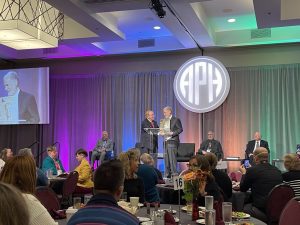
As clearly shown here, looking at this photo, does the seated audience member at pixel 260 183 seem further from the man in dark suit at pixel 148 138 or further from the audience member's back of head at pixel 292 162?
the man in dark suit at pixel 148 138

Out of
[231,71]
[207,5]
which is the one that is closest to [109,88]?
[231,71]

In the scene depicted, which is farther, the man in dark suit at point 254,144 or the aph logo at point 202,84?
the aph logo at point 202,84

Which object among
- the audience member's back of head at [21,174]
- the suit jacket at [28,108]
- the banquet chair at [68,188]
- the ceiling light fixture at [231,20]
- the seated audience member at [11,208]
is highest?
the ceiling light fixture at [231,20]

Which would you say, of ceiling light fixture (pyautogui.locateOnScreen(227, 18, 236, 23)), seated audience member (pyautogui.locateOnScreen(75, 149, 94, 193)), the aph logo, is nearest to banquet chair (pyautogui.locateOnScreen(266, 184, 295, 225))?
seated audience member (pyautogui.locateOnScreen(75, 149, 94, 193))

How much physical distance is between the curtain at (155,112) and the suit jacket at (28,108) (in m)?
1.00

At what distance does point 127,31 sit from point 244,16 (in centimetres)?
312

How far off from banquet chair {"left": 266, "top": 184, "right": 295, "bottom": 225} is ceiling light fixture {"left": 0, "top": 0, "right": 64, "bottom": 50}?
16.8 ft

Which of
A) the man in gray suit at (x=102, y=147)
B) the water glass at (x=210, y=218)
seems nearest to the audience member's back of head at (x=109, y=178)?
the water glass at (x=210, y=218)

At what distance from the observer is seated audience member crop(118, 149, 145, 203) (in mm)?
4195

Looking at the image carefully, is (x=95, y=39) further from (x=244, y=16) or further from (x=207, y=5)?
(x=244, y=16)

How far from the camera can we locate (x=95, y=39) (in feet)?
31.4

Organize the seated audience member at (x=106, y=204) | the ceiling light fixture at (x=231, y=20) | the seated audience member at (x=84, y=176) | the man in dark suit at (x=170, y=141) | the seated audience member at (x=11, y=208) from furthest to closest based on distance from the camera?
1. the ceiling light fixture at (x=231, y=20)
2. the man in dark suit at (x=170, y=141)
3. the seated audience member at (x=84, y=176)
4. the seated audience member at (x=106, y=204)
5. the seated audience member at (x=11, y=208)

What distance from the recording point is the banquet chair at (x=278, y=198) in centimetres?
404

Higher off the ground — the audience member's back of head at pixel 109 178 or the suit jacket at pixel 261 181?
the audience member's back of head at pixel 109 178
